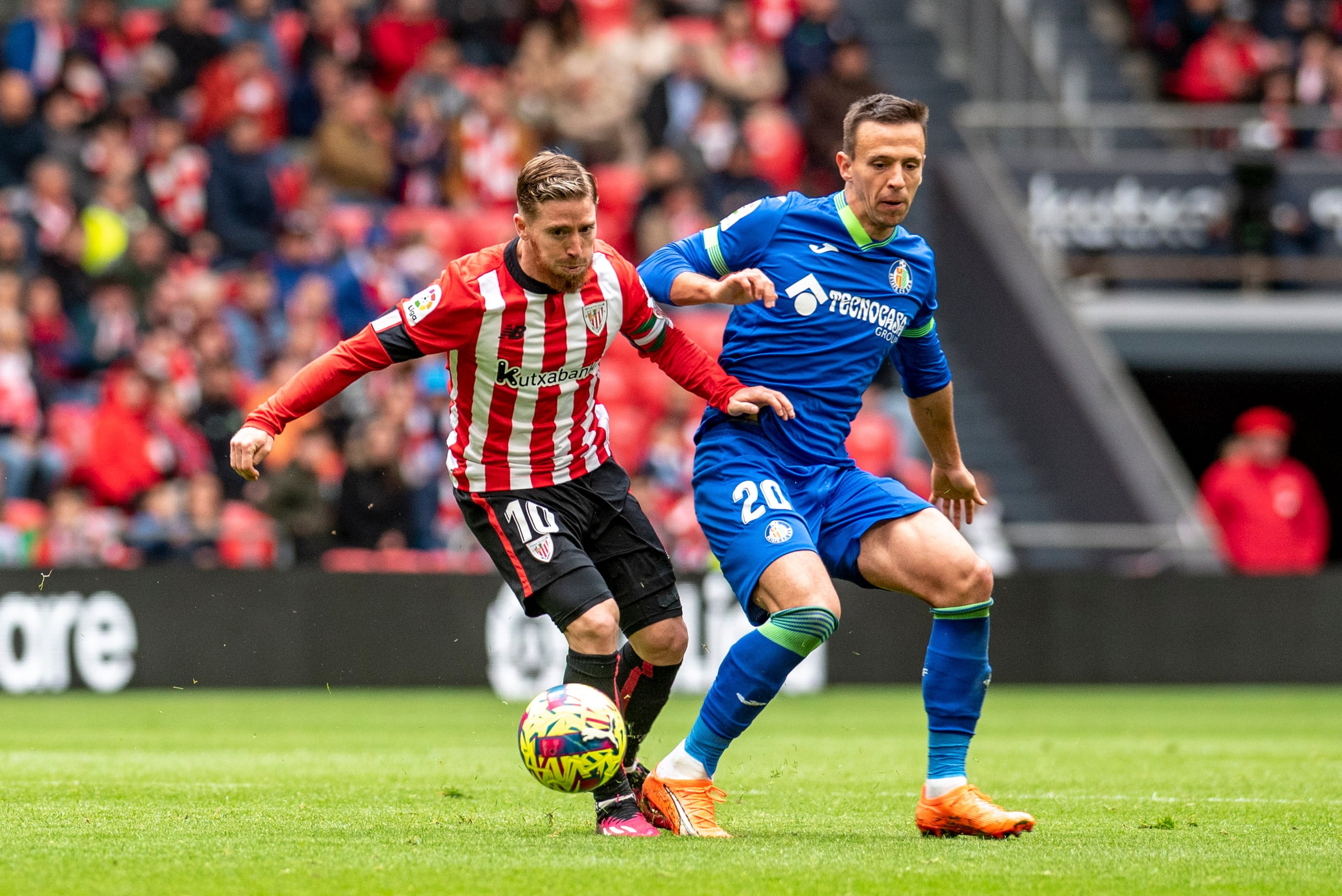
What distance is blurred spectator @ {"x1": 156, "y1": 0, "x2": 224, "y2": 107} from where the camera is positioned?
1717 centimetres

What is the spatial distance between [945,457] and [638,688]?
4.75ft

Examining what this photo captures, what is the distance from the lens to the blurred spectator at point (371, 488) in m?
14.2

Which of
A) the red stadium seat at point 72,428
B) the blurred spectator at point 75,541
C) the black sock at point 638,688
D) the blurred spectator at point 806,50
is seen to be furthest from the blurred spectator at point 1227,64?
the black sock at point 638,688

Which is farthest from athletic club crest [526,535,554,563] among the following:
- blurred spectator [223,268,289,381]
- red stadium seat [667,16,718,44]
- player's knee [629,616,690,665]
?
red stadium seat [667,16,718,44]

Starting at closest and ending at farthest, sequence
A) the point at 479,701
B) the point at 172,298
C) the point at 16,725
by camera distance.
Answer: the point at 16,725 < the point at 479,701 < the point at 172,298

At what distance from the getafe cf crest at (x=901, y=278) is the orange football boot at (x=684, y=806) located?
1824 millimetres

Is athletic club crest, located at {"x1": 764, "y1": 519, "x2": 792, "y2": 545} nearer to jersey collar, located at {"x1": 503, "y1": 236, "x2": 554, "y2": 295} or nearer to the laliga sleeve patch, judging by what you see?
jersey collar, located at {"x1": 503, "y1": 236, "x2": 554, "y2": 295}

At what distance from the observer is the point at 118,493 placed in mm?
14391

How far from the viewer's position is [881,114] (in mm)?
6500

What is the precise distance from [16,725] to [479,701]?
368 cm

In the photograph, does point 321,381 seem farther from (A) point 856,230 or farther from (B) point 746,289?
(A) point 856,230

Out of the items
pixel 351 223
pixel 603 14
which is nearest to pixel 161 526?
pixel 351 223

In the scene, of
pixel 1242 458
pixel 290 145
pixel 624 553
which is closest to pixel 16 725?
pixel 624 553

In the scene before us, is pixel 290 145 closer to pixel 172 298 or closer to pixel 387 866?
pixel 172 298
